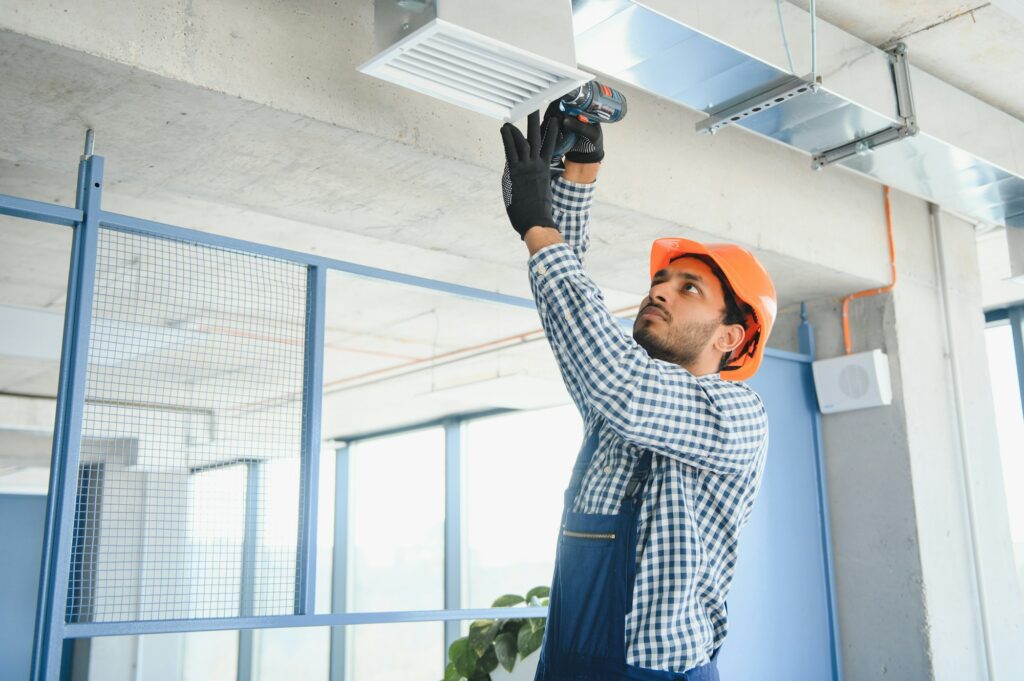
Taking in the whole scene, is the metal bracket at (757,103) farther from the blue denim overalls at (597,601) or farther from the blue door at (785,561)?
the blue denim overalls at (597,601)

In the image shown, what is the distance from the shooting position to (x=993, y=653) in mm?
3936

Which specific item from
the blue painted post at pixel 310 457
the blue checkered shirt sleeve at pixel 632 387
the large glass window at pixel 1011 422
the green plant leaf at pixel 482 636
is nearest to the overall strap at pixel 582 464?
the blue checkered shirt sleeve at pixel 632 387

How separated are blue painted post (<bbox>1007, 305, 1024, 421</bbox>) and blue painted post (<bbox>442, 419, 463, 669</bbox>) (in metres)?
4.86

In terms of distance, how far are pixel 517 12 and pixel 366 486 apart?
8.85 m

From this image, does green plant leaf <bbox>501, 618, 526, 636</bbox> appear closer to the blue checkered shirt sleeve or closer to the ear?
the ear

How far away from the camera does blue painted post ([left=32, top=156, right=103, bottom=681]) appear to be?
85.2 inches

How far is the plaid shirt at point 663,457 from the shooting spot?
5.21 ft

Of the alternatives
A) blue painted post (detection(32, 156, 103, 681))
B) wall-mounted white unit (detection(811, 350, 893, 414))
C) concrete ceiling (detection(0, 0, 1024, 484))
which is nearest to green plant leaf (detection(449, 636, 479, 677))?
concrete ceiling (detection(0, 0, 1024, 484))

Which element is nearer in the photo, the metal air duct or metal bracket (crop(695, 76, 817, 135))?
the metal air duct

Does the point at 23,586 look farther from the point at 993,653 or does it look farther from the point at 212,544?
the point at 993,653

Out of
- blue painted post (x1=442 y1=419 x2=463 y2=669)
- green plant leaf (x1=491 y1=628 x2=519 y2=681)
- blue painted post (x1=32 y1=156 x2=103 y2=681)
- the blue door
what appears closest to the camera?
blue painted post (x1=32 y1=156 x2=103 y2=681)

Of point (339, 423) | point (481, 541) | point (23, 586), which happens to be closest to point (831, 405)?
point (481, 541)

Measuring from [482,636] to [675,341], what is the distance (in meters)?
2.99

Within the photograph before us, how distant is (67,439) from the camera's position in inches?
88.7
